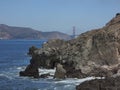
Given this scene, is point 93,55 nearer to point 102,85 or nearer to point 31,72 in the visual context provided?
point 31,72

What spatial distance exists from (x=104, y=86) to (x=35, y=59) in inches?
1847

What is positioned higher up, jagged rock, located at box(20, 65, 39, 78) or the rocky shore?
the rocky shore

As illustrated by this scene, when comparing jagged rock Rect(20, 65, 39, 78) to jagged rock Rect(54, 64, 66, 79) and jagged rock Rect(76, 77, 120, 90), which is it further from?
jagged rock Rect(76, 77, 120, 90)

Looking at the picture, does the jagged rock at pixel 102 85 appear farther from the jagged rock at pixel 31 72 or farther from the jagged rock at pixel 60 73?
the jagged rock at pixel 31 72

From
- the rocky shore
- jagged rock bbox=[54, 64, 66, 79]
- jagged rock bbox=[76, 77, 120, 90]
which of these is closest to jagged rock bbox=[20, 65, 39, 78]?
the rocky shore

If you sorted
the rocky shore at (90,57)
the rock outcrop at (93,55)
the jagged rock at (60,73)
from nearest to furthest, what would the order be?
the jagged rock at (60,73), the rocky shore at (90,57), the rock outcrop at (93,55)

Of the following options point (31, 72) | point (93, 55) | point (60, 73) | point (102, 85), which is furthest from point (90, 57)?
point (102, 85)

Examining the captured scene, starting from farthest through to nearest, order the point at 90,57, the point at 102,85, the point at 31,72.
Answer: the point at 31,72 → the point at 90,57 → the point at 102,85

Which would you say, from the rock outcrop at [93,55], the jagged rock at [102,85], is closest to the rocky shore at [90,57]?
the rock outcrop at [93,55]

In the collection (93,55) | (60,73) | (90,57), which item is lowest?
(60,73)

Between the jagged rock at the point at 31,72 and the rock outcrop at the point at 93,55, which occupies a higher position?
the rock outcrop at the point at 93,55

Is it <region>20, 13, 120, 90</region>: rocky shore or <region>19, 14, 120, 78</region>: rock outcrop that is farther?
<region>19, 14, 120, 78</region>: rock outcrop

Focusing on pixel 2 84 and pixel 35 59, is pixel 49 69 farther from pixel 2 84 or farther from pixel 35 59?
pixel 2 84

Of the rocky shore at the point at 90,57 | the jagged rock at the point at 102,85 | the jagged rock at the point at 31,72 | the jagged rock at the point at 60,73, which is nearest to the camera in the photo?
the jagged rock at the point at 102,85
